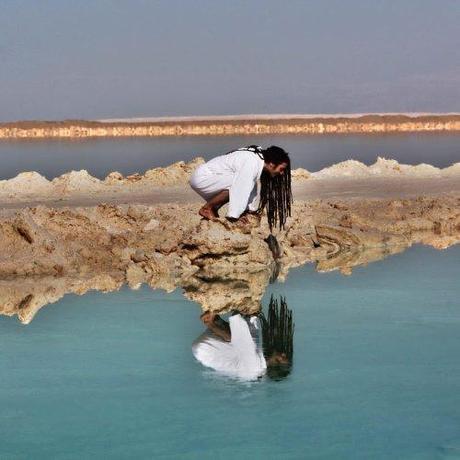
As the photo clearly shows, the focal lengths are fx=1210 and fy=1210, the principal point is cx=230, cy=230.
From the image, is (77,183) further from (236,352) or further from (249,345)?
(236,352)

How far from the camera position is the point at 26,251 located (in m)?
8.62

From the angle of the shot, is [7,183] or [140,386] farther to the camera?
[7,183]

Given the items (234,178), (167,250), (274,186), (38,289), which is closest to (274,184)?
(274,186)

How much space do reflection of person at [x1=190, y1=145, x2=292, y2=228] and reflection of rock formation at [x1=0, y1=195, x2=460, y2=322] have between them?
0.17 meters

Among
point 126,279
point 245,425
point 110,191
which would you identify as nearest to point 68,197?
point 110,191

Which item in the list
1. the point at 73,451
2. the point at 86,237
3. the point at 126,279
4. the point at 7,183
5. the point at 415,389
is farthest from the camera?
the point at 7,183

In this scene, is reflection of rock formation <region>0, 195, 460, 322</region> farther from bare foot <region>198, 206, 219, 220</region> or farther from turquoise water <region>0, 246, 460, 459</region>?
turquoise water <region>0, 246, 460, 459</region>

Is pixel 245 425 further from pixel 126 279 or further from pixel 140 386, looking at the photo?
pixel 126 279

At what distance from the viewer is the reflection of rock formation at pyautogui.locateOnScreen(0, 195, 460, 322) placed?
25.7ft

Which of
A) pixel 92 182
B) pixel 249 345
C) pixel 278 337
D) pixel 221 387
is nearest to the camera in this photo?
pixel 221 387

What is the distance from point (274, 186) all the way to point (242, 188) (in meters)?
0.39

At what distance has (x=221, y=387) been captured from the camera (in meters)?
5.24

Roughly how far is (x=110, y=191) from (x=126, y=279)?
18.9 ft

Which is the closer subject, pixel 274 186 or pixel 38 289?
pixel 38 289
